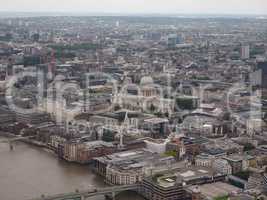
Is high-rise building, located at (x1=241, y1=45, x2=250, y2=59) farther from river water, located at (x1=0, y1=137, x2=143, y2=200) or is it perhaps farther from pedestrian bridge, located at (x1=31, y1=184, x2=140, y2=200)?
pedestrian bridge, located at (x1=31, y1=184, x2=140, y2=200)

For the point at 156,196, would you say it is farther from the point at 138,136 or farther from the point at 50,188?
the point at 138,136

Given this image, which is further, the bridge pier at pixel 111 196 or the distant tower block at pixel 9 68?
the distant tower block at pixel 9 68

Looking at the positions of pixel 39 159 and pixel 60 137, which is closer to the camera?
pixel 39 159

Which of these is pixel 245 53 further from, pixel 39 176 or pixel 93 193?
pixel 93 193

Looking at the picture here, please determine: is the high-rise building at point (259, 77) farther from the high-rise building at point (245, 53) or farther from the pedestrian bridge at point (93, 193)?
the pedestrian bridge at point (93, 193)

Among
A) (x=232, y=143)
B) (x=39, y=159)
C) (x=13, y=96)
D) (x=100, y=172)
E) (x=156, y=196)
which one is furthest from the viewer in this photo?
(x=13, y=96)

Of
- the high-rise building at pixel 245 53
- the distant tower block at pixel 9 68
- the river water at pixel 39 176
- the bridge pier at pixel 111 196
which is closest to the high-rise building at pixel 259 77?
the high-rise building at pixel 245 53

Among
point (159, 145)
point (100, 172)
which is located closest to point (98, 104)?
point (159, 145)

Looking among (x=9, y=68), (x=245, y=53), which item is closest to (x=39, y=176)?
(x=9, y=68)
